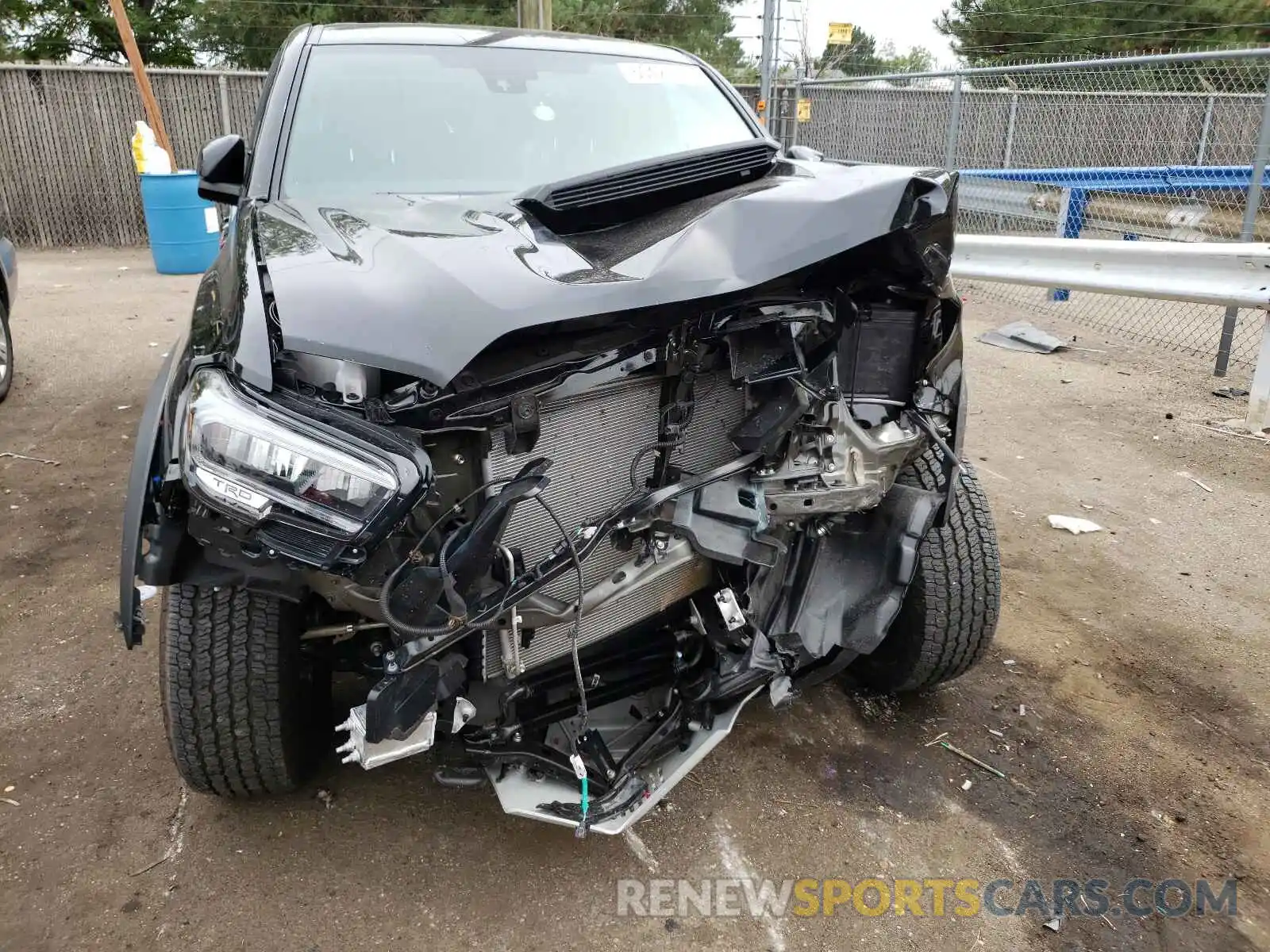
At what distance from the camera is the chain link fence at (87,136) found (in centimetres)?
1034

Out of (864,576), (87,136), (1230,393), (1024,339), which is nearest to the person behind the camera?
(864,576)

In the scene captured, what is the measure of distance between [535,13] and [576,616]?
8.99m

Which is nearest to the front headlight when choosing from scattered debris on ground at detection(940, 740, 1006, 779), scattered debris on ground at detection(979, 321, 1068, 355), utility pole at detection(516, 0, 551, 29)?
scattered debris on ground at detection(940, 740, 1006, 779)

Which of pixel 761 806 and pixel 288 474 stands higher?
pixel 288 474

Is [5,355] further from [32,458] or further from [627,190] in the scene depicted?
[627,190]

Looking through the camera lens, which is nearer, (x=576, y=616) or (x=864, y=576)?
(x=576, y=616)

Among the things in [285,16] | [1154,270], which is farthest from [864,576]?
[285,16]

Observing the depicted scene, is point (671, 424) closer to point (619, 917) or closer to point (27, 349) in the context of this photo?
point (619, 917)

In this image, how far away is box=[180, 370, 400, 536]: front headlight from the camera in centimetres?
142

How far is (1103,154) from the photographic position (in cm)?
805

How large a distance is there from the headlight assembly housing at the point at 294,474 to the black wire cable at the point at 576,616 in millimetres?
323

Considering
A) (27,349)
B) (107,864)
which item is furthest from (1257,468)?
(27,349)

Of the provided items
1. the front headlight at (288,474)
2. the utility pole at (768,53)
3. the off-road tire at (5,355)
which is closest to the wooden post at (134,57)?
the off-road tire at (5,355)

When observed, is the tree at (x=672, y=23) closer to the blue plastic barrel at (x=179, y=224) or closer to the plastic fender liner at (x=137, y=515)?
the blue plastic barrel at (x=179, y=224)
